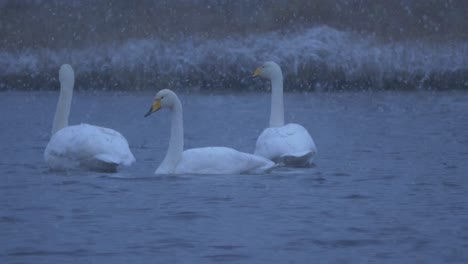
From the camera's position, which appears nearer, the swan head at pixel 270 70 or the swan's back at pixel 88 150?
the swan's back at pixel 88 150

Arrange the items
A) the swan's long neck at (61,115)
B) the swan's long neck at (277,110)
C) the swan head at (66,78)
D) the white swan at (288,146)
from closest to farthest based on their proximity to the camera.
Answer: the white swan at (288,146) < the swan's long neck at (61,115) < the swan head at (66,78) < the swan's long neck at (277,110)

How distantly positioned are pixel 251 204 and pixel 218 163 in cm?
138

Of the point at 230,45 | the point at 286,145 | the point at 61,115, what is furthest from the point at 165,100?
the point at 230,45

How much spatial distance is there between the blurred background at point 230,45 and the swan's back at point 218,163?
12.5 meters

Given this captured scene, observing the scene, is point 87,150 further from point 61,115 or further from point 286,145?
point 286,145

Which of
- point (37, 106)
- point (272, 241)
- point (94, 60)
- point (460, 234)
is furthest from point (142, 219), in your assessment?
point (94, 60)

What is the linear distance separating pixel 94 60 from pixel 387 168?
43.1 ft

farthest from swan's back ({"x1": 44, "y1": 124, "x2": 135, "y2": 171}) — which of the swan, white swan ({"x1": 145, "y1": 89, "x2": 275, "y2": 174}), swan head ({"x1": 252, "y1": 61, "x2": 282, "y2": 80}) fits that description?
swan head ({"x1": 252, "y1": 61, "x2": 282, "y2": 80})

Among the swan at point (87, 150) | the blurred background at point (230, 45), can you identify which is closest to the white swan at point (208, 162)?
the swan at point (87, 150)

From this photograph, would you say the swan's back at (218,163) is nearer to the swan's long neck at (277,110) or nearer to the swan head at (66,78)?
the swan's long neck at (277,110)

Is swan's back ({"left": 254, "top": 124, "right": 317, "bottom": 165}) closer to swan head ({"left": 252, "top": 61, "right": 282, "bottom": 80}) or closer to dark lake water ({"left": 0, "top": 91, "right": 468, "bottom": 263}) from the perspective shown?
dark lake water ({"left": 0, "top": 91, "right": 468, "bottom": 263})

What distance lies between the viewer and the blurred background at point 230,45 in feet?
74.8

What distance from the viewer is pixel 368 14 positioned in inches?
1161

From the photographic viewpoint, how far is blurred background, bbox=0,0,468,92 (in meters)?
22.8
